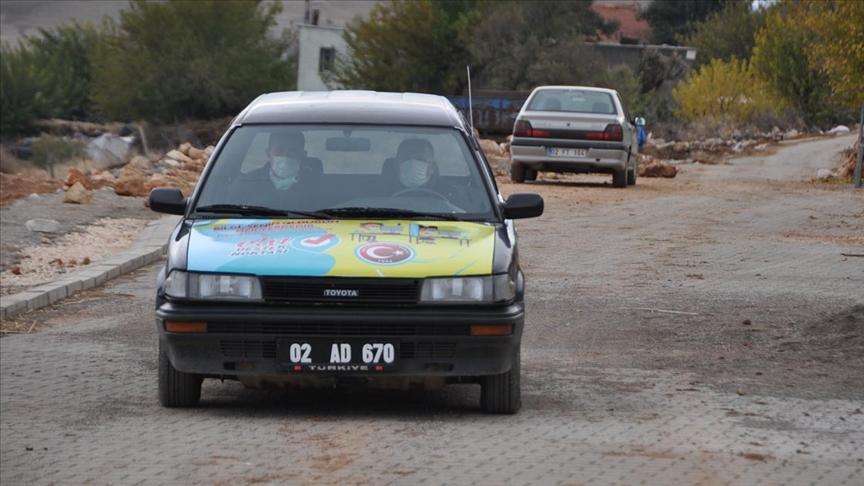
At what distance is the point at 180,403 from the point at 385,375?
3.70 ft

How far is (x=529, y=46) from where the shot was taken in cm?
6694

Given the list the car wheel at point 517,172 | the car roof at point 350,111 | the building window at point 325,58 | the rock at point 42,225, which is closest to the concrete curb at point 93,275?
the rock at point 42,225

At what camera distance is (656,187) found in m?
25.7

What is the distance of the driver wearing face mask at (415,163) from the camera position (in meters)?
7.49

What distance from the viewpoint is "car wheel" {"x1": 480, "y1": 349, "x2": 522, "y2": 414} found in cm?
687

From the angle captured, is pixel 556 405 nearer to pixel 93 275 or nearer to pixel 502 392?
pixel 502 392

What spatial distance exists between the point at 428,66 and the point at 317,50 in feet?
59.5

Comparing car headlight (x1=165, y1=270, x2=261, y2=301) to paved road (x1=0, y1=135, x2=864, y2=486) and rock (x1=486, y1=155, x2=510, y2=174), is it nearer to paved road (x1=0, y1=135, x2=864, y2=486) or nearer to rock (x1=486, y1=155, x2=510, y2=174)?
paved road (x1=0, y1=135, x2=864, y2=486)

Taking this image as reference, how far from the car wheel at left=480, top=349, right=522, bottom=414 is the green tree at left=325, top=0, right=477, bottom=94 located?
2604 inches

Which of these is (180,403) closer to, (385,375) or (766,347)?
(385,375)

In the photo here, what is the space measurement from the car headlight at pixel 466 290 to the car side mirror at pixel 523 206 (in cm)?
84

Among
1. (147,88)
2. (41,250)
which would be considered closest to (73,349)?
(41,250)

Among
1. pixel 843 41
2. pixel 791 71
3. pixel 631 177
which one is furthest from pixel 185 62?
pixel 843 41

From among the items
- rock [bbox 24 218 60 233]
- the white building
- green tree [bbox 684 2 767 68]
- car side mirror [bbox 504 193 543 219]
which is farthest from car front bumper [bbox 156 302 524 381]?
the white building
